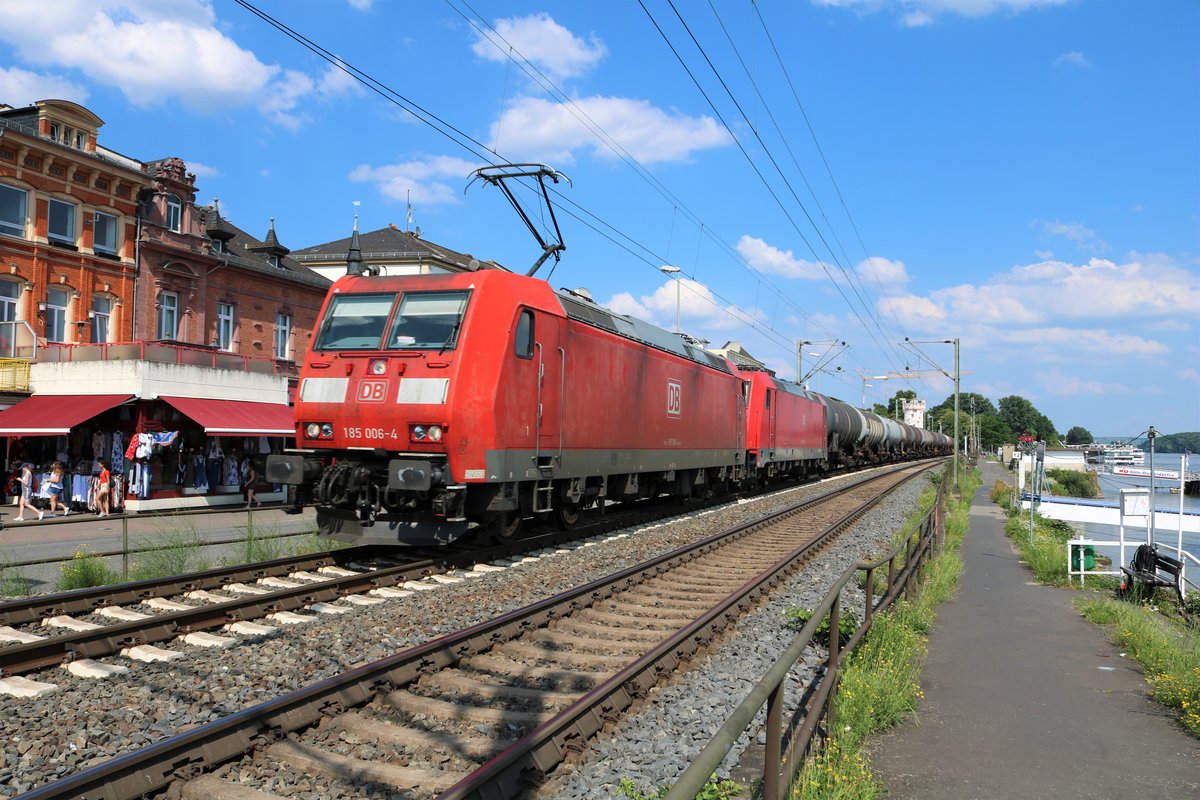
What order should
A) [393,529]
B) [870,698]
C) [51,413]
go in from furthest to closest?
1. [51,413]
2. [393,529]
3. [870,698]

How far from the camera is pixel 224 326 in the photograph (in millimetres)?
29938

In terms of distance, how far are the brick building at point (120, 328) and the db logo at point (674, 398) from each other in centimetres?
1214

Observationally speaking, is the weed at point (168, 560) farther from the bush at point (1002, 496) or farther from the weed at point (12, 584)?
the bush at point (1002, 496)

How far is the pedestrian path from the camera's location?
191 inches

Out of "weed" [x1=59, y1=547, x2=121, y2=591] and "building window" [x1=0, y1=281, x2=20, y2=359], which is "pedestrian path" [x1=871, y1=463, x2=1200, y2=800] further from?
"building window" [x1=0, y1=281, x2=20, y2=359]

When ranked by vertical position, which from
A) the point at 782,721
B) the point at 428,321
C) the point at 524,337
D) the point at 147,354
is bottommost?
the point at 782,721

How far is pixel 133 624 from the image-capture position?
7199 mm

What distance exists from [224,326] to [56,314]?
5643 mm

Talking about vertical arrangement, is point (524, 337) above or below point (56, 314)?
below

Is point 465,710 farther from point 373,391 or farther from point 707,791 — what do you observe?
point 373,391

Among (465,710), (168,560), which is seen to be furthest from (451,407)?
(465,710)

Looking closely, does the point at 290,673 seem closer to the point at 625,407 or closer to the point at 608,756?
the point at 608,756

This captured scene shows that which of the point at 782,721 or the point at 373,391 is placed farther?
the point at 373,391

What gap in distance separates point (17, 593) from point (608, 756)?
840 centimetres
